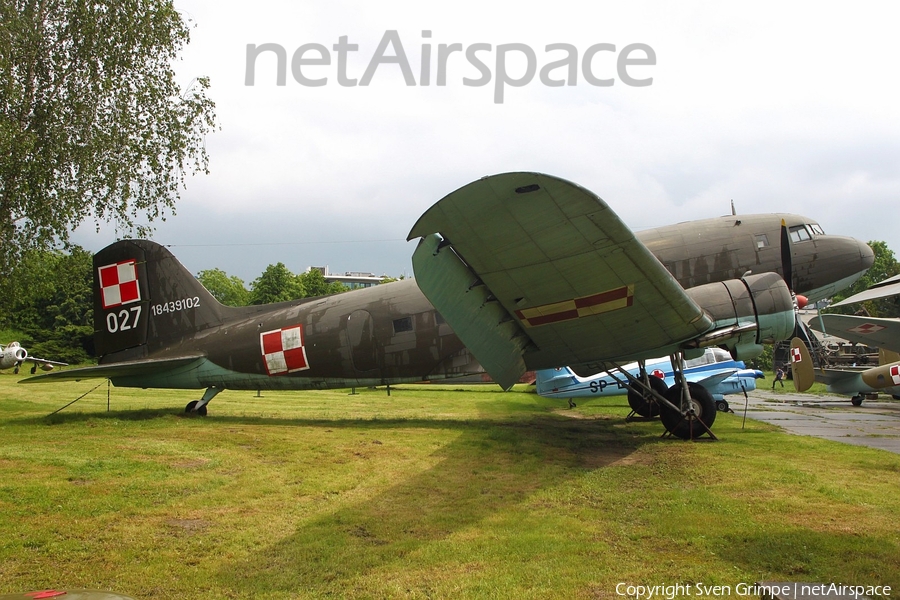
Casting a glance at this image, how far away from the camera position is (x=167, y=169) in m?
16.3

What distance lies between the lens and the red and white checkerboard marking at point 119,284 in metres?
12.8

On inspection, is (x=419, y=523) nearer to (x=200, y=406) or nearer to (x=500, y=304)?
(x=500, y=304)

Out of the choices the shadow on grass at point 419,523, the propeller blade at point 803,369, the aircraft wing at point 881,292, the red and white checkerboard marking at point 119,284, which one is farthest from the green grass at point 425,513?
the red and white checkerboard marking at point 119,284

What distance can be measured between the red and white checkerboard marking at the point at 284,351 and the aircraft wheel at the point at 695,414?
6.82 metres

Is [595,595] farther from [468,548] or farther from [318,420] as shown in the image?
[318,420]

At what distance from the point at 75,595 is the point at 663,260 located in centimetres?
997

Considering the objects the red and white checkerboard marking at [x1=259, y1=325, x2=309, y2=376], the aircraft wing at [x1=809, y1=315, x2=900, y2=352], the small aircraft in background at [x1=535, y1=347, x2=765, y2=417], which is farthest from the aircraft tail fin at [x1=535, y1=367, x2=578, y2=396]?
the red and white checkerboard marking at [x1=259, y1=325, x2=309, y2=376]

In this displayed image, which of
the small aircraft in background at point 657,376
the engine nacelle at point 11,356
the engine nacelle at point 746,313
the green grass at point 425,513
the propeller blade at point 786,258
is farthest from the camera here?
the engine nacelle at point 11,356

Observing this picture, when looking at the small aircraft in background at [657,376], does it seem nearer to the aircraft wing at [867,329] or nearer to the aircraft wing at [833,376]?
the aircraft wing at [867,329]

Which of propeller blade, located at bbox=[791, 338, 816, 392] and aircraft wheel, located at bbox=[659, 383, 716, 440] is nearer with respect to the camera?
propeller blade, located at bbox=[791, 338, 816, 392]

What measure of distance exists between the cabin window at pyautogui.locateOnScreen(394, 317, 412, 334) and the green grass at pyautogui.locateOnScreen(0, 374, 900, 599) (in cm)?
227

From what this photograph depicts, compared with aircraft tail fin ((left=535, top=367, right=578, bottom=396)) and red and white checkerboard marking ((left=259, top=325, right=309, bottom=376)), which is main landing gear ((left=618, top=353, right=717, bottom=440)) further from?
red and white checkerboard marking ((left=259, top=325, right=309, bottom=376))

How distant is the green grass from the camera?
155 inches

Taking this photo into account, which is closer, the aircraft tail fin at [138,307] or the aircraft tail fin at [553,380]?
the aircraft tail fin at [138,307]
